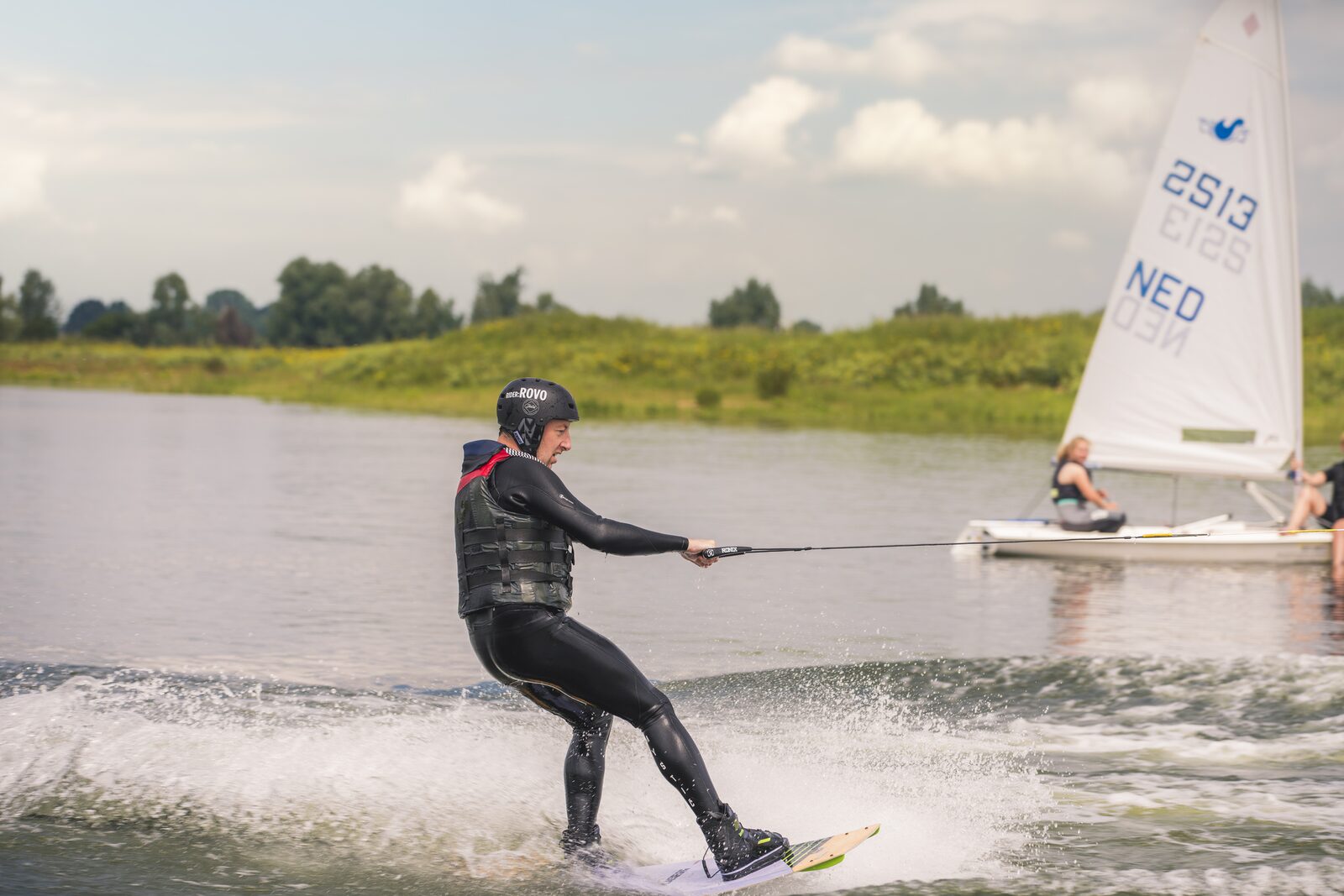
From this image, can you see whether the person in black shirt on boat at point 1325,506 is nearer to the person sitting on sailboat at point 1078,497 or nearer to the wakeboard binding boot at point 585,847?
the person sitting on sailboat at point 1078,497

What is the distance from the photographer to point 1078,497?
20.1 metres

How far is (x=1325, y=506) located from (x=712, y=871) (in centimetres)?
1669

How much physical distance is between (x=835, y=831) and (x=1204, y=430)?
1571 centimetres

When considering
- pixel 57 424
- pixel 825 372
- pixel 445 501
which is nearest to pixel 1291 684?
pixel 445 501

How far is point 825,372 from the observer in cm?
7294

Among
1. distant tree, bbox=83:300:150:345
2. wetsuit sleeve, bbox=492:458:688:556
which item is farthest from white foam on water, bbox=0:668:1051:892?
distant tree, bbox=83:300:150:345

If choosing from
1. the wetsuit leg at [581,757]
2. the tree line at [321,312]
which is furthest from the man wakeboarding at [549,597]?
the tree line at [321,312]

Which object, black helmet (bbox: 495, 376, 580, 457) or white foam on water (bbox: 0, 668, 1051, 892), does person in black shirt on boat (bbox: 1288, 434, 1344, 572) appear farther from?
black helmet (bbox: 495, 376, 580, 457)

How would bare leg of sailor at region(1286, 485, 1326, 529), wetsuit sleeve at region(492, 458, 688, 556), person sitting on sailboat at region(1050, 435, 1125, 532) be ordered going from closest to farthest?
wetsuit sleeve at region(492, 458, 688, 556) < person sitting on sailboat at region(1050, 435, 1125, 532) < bare leg of sailor at region(1286, 485, 1326, 529)

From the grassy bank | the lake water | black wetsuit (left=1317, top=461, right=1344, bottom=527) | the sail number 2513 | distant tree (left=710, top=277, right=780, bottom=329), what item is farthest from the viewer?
distant tree (left=710, top=277, right=780, bottom=329)

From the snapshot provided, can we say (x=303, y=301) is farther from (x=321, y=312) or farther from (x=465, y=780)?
(x=465, y=780)

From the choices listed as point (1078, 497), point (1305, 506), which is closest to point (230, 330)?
point (1078, 497)

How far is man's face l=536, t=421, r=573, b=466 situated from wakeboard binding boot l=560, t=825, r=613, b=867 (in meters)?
1.79

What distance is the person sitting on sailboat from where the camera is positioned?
64.4 ft
